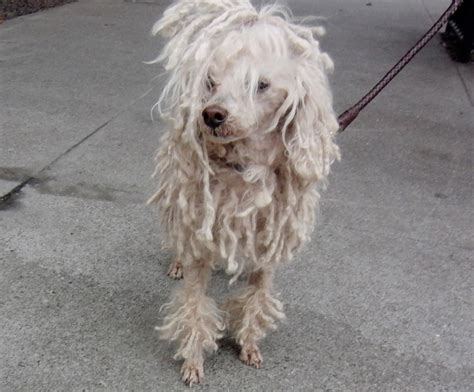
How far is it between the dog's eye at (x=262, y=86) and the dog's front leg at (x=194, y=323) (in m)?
0.84

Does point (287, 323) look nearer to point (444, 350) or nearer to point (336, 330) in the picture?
point (336, 330)

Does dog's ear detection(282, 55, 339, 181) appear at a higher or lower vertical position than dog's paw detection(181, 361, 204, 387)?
higher

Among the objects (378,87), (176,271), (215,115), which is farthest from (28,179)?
(215,115)

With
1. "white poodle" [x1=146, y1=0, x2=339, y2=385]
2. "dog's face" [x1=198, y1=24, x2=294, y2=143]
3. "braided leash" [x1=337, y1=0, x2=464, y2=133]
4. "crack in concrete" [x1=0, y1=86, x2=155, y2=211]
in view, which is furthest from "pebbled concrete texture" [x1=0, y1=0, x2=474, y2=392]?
"dog's face" [x1=198, y1=24, x2=294, y2=143]

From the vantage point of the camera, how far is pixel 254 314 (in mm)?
2840

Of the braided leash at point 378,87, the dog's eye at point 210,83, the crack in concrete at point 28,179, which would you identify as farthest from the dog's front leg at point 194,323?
the crack in concrete at point 28,179

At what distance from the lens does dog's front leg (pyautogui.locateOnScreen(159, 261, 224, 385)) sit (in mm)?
2717

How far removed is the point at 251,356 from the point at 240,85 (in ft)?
4.42

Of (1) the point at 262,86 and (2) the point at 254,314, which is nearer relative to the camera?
(1) the point at 262,86

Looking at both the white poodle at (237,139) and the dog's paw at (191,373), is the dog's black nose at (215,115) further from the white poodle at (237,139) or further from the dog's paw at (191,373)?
the dog's paw at (191,373)

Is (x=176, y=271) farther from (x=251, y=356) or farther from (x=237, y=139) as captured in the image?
(x=237, y=139)

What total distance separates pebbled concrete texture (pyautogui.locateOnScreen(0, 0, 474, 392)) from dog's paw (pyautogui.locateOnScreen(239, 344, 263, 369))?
46 millimetres

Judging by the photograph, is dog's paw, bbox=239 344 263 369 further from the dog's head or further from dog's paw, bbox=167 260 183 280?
the dog's head

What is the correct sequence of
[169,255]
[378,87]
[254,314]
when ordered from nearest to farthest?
[254,314] < [378,87] < [169,255]
